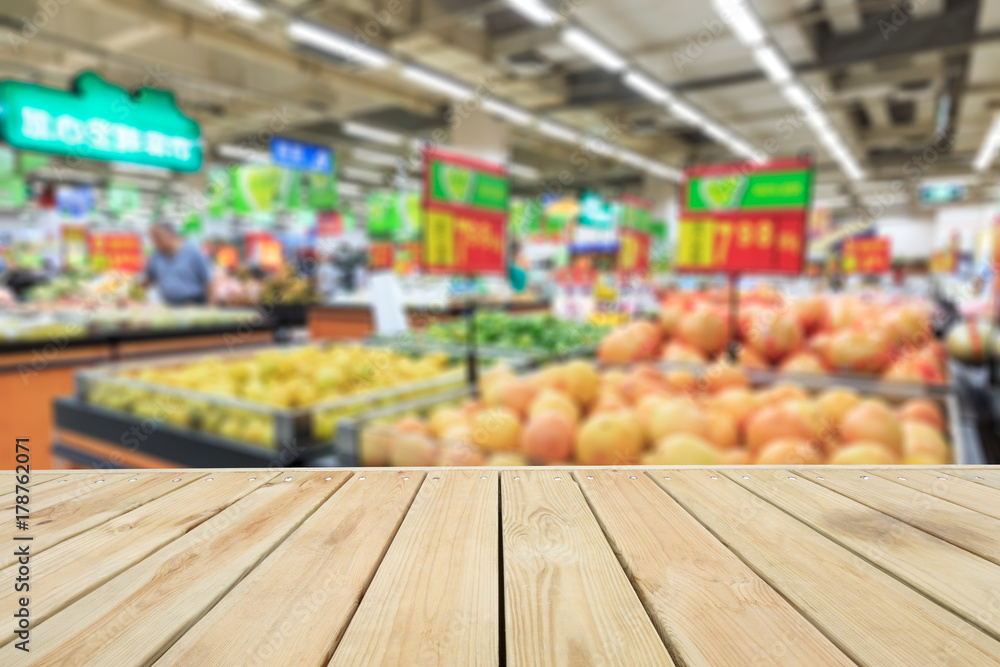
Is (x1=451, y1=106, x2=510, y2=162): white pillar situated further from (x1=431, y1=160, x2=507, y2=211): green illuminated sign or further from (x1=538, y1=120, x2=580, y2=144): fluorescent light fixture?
(x1=431, y1=160, x2=507, y2=211): green illuminated sign

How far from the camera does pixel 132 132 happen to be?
4.75m

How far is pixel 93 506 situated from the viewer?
1.09m

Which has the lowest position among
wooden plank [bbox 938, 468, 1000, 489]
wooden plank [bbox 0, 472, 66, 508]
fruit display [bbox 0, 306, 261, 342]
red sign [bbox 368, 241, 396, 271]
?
wooden plank [bbox 0, 472, 66, 508]

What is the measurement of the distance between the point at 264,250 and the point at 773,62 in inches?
571

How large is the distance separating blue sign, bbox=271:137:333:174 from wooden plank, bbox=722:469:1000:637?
862 centimetres

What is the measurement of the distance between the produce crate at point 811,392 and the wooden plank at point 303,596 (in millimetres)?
805

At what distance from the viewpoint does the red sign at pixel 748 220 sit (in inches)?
107

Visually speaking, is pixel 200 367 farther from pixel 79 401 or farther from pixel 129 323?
pixel 129 323

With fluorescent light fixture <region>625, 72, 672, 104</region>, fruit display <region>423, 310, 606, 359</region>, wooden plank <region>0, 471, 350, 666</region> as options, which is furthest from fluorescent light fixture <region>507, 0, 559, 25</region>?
wooden plank <region>0, 471, 350, 666</region>

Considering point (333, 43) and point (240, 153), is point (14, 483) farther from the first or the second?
point (240, 153)

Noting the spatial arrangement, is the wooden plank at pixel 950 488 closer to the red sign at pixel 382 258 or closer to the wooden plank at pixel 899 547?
the wooden plank at pixel 899 547

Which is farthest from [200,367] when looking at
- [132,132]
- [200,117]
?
[200,117]

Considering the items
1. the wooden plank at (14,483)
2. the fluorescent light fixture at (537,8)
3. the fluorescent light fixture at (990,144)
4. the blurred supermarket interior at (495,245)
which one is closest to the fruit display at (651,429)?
the blurred supermarket interior at (495,245)

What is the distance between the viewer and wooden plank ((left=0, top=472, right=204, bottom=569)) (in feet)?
3.15
